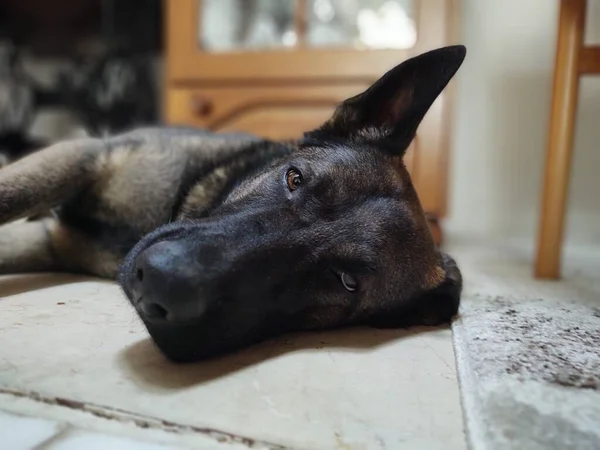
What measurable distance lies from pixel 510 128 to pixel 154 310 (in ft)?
8.55

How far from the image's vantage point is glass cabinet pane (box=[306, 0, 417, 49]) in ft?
9.11

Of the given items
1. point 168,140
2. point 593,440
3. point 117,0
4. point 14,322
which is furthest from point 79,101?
point 593,440

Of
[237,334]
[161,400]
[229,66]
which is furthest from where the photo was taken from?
[229,66]

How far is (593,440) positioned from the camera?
79 cm

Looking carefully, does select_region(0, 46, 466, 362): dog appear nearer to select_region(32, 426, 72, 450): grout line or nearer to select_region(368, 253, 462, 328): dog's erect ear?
select_region(368, 253, 462, 328): dog's erect ear

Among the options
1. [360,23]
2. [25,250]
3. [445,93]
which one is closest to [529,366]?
[25,250]

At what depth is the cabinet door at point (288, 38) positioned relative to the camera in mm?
2760

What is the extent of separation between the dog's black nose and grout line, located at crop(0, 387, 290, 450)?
151 millimetres

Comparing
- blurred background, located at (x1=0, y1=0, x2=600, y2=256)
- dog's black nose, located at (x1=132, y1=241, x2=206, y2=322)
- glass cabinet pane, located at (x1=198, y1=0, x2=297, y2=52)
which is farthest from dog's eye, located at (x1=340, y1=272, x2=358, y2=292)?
glass cabinet pane, located at (x1=198, y1=0, x2=297, y2=52)

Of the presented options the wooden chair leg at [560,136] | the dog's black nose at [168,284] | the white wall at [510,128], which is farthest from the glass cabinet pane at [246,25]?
the dog's black nose at [168,284]

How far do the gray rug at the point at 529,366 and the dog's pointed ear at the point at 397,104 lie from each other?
1.51ft

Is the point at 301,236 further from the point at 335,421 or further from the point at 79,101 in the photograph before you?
the point at 79,101

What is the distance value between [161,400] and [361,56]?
219 centimetres

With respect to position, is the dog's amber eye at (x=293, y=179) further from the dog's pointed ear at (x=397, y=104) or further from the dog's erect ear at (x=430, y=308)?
the dog's erect ear at (x=430, y=308)
